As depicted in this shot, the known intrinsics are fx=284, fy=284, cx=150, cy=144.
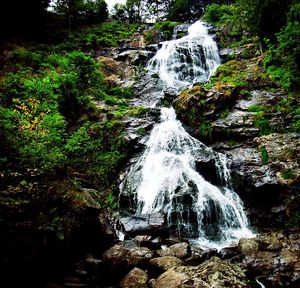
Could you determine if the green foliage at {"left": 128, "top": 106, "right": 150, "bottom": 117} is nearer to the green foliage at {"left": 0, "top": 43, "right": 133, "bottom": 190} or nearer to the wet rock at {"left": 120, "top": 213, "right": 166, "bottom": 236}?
the green foliage at {"left": 0, "top": 43, "right": 133, "bottom": 190}

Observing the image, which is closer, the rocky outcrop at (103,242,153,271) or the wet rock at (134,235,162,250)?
the rocky outcrop at (103,242,153,271)

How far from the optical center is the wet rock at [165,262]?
628cm

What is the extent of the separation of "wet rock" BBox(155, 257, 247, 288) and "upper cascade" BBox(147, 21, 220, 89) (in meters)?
15.2

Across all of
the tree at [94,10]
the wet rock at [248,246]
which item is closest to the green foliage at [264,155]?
the wet rock at [248,246]

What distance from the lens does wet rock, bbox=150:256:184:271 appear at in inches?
247

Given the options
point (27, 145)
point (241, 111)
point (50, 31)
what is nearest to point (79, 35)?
point (50, 31)

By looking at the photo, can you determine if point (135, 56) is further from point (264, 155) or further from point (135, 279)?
point (135, 279)

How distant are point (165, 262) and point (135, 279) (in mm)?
869

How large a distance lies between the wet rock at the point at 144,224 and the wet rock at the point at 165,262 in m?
2.31

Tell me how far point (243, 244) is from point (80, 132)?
628cm

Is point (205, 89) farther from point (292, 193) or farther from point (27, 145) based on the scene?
point (27, 145)

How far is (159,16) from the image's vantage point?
40.9m

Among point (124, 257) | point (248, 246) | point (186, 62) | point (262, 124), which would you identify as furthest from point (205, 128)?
point (186, 62)

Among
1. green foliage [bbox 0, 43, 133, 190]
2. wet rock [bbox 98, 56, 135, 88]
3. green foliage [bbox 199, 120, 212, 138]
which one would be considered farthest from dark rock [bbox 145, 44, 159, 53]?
green foliage [bbox 199, 120, 212, 138]
